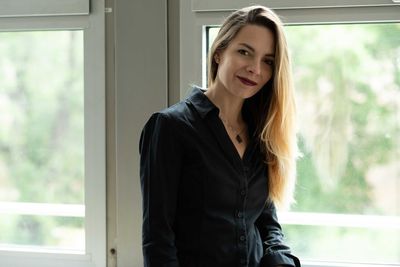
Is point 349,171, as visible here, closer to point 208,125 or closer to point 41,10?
point 208,125

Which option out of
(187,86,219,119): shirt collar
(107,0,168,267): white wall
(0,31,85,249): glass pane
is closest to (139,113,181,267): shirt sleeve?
(187,86,219,119): shirt collar

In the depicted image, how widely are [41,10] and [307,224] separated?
135 cm

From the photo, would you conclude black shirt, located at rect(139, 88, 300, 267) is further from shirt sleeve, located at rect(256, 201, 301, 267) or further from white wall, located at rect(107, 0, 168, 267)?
white wall, located at rect(107, 0, 168, 267)

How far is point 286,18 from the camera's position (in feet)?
5.84

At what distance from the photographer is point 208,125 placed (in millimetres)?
1272

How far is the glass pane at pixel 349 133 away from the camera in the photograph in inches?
71.2

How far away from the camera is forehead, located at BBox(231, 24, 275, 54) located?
127 cm

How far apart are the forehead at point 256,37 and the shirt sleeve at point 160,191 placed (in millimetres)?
297

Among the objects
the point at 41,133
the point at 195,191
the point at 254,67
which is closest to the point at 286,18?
the point at 254,67

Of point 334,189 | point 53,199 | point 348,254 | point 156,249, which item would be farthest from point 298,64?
point 53,199

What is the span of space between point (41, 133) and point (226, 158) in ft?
3.53

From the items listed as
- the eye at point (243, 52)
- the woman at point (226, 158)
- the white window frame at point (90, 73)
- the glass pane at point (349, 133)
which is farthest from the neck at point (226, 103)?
the white window frame at point (90, 73)

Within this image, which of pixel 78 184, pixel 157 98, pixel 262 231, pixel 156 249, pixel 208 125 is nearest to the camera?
pixel 156 249

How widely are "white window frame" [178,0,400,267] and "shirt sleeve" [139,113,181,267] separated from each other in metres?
0.66
